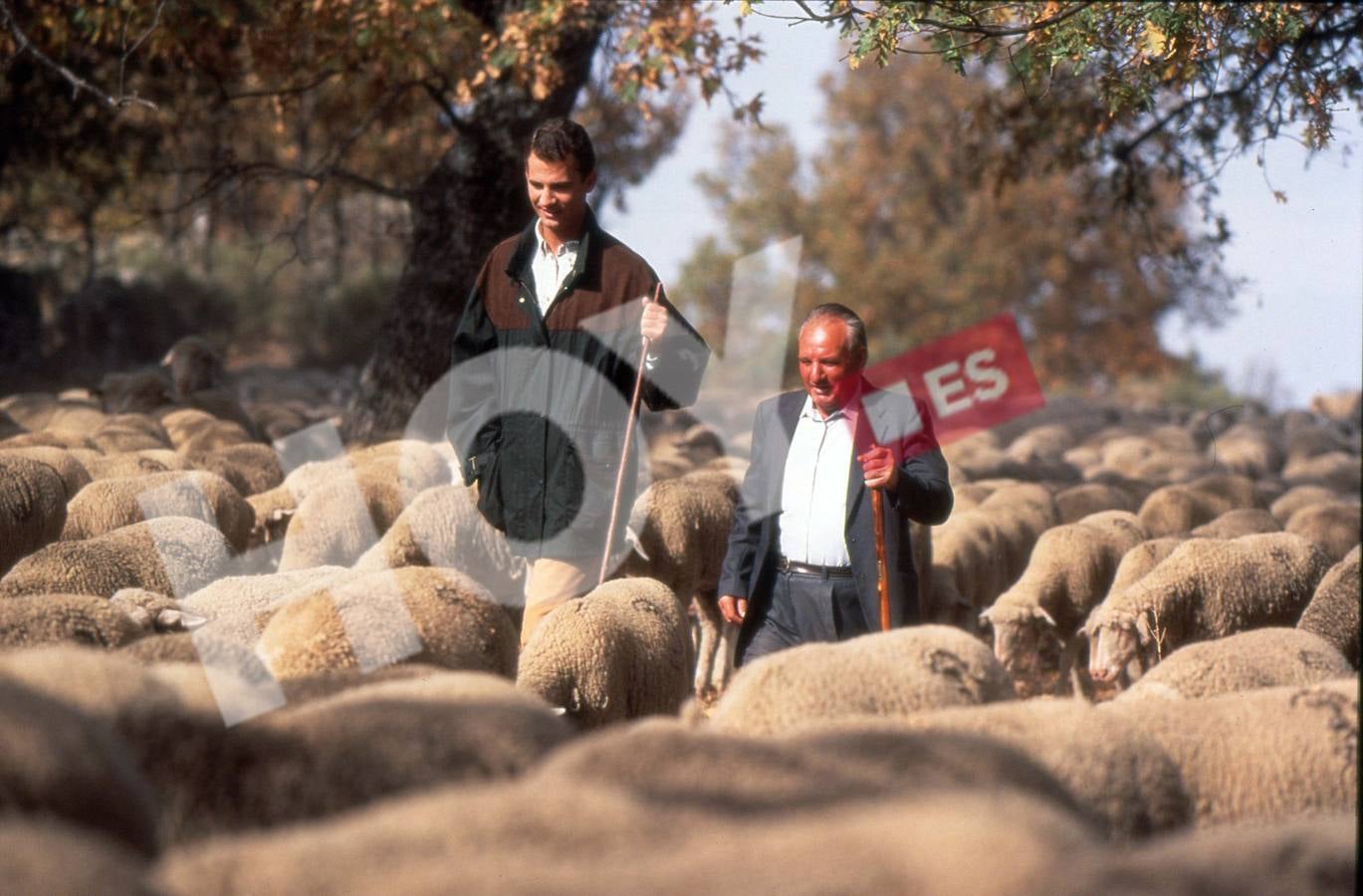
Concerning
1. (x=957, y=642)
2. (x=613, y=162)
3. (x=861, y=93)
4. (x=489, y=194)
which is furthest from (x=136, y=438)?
(x=861, y=93)

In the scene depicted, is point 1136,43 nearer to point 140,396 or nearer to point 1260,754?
point 1260,754

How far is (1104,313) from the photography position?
45.4m

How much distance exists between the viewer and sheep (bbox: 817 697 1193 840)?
3.81 meters

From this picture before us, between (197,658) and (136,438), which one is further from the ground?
(136,438)

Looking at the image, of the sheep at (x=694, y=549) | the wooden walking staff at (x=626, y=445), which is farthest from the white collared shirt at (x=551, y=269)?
the sheep at (x=694, y=549)

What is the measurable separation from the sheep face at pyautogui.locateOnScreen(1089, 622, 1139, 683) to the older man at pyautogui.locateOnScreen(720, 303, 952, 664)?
275 cm

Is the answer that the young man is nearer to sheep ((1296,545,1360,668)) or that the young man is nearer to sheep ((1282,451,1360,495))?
sheep ((1296,545,1360,668))

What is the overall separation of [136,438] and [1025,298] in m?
36.3

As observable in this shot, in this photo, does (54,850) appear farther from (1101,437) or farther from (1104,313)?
(1104,313)

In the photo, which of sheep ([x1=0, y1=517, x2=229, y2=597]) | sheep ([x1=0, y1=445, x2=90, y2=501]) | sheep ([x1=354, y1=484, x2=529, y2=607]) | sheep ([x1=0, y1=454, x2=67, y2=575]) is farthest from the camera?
sheep ([x1=0, y1=445, x2=90, y2=501])

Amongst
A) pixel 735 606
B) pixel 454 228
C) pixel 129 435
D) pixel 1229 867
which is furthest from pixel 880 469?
pixel 129 435

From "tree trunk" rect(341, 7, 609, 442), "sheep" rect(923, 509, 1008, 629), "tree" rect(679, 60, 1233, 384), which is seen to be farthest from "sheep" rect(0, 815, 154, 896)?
"tree" rect(679, 60, 1233, 384)

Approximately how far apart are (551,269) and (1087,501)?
7.86 metres

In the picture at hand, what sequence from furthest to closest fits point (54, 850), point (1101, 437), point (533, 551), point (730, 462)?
point (1101, 437) < point (730, 462) < point (533, 551) < point (54, 850)
